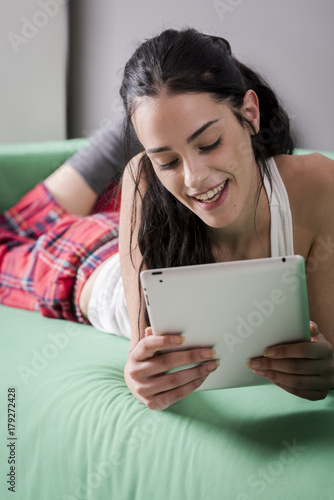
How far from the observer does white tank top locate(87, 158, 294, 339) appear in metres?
1.29

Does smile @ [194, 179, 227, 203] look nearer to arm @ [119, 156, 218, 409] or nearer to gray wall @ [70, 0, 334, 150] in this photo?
arm @ [119, 156, 218, 409]

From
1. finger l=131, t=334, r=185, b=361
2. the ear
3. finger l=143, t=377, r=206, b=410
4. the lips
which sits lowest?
finger l=143, t=377, r=206, b=410

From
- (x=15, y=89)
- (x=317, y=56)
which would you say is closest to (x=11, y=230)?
(x=15, y=89)

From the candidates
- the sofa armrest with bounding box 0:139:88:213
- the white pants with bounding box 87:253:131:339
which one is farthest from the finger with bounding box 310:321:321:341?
the sofa armrest with bounding box 0:139:88:213

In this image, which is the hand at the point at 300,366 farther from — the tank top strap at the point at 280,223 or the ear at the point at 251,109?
the ear at the point at 251,109

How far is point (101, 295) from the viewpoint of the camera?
1.63 m

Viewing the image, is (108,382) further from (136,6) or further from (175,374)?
(136,6)

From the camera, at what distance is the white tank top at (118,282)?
1.29 m

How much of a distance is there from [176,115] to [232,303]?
1.08 ft

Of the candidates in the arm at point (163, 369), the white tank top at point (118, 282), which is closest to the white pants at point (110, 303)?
the white tank top at point (118, 282)

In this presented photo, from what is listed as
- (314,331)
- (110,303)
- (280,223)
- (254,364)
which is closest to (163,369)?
(254,364)

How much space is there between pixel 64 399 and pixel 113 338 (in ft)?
1.00

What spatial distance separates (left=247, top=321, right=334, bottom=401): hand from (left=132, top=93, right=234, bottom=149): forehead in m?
0.39

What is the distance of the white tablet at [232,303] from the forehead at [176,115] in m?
0.25
